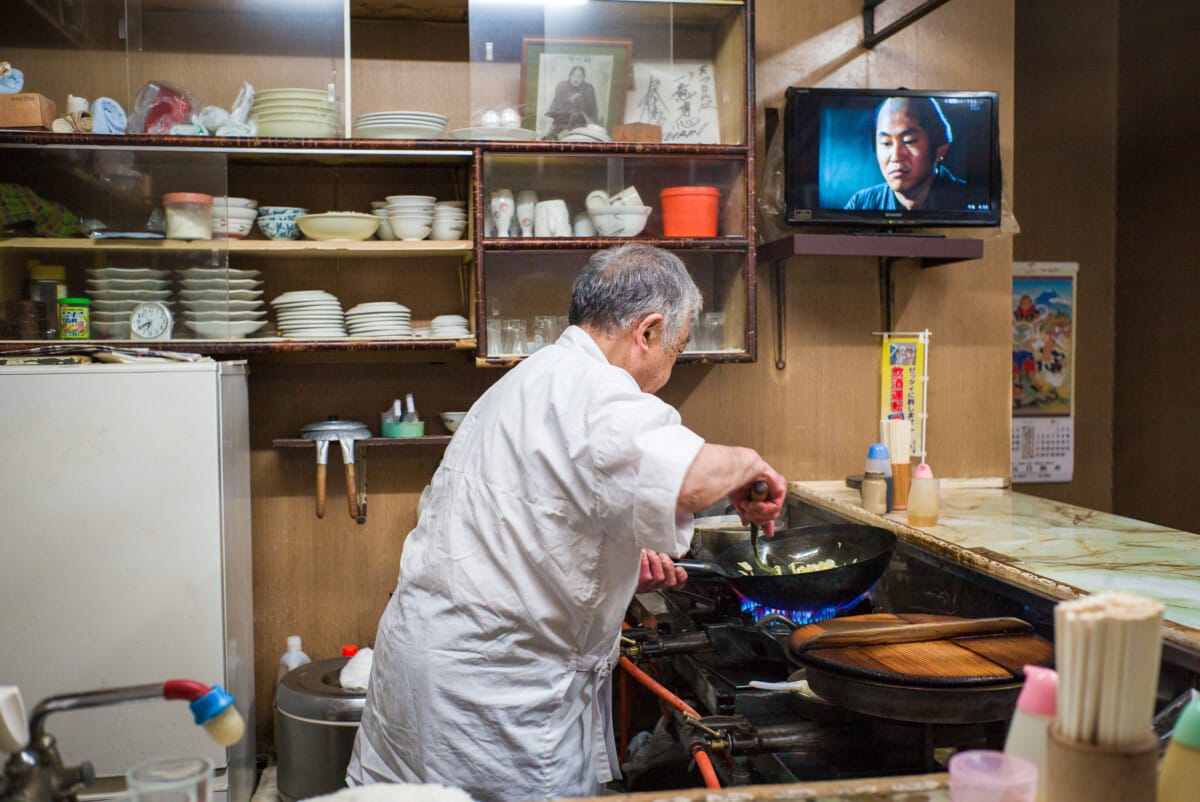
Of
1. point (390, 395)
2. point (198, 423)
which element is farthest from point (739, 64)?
point (198, 423)

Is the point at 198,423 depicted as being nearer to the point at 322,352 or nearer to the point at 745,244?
the point at 322,352

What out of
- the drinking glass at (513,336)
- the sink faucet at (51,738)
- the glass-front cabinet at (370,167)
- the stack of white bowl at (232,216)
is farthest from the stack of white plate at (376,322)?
the sink faucet at (51,738)

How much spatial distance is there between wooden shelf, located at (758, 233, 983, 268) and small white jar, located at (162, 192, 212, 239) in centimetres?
170

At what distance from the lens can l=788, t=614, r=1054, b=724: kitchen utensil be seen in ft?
4.55

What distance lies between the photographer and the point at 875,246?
9.75 ft

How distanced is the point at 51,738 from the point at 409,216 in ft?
7.22

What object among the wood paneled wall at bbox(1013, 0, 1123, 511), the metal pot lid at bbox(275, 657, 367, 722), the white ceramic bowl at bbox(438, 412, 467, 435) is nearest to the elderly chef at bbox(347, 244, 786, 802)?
the metal pot lid at bbox(275, 657, 367, 722)

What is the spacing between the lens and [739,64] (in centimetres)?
298

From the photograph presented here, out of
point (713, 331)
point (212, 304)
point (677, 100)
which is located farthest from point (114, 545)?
point (677, 100)

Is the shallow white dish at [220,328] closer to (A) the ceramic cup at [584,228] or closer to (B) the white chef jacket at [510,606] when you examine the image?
(A) the ceramic cup at [584,228]

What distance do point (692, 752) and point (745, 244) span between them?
1739mm

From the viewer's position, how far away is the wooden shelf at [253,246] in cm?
273

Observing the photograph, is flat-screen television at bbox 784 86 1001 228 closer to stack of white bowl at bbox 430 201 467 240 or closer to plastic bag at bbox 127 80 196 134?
stack of white bowl at bbox 430 201 467 240

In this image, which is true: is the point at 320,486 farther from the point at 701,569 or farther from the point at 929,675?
the point at 929,675
